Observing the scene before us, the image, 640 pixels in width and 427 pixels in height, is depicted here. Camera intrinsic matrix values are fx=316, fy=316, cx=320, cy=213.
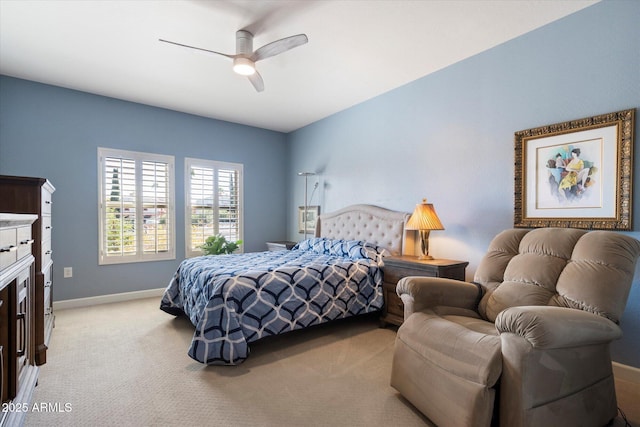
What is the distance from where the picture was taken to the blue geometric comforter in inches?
94.0

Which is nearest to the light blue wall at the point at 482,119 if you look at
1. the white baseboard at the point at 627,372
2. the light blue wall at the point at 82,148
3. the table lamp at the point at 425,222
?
the white baseboard at the point at 627,372

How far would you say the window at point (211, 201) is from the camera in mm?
4750

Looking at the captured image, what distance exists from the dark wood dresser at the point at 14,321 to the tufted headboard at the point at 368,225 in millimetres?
3093

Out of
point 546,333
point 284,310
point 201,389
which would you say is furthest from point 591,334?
point 201,389

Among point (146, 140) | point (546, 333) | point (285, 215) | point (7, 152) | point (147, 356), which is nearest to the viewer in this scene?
point (546, 333)

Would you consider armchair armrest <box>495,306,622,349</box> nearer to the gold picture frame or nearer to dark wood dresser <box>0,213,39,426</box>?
the gold picture frame

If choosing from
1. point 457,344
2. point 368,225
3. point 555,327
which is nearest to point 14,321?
point 457,344

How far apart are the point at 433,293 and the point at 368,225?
2026mm

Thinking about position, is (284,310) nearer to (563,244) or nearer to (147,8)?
(563,244)

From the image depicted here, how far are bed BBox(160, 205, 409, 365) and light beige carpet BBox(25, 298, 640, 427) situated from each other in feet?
0.65

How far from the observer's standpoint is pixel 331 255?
12.4 feet

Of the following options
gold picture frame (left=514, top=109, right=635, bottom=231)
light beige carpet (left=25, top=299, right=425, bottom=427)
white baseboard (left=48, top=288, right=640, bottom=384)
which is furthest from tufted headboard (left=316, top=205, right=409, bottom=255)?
white baseboard (left=48, top=288, right=640, bottom=384)

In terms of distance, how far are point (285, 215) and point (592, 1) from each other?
4.65 m

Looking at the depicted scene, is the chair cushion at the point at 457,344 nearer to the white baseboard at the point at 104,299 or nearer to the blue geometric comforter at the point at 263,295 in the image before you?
the blue geometric comforter at the point at 263,295
